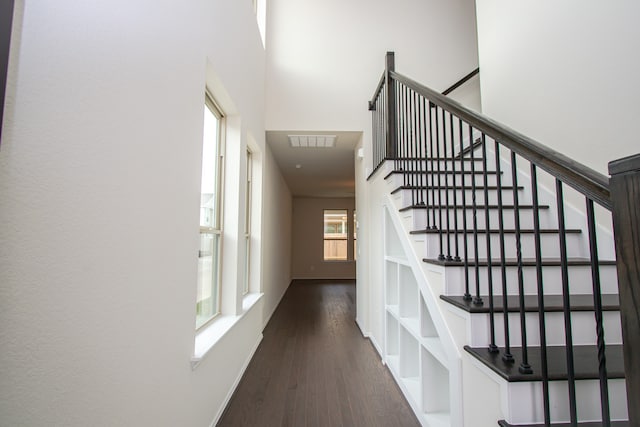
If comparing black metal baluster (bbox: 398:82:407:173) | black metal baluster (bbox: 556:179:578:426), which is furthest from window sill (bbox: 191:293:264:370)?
black metal baluster (bbox: 398:82:407:173)

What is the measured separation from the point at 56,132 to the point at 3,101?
134 millimetres

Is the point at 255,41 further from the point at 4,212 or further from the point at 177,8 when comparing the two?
the point at 4,212

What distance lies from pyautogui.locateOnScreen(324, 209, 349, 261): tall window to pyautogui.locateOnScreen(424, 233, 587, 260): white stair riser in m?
7.88

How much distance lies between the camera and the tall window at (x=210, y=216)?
2064mm

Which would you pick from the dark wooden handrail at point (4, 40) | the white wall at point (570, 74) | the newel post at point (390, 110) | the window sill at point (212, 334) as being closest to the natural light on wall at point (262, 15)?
the newel post at point (390, 110)

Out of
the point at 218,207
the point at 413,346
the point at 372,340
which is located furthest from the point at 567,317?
the point at 372,340

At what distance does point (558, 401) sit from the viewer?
104 centimetres

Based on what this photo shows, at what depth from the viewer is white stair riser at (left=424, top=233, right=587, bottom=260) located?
5.77 feet

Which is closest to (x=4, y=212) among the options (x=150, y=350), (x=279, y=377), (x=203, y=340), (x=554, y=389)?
(x=150, y=350)

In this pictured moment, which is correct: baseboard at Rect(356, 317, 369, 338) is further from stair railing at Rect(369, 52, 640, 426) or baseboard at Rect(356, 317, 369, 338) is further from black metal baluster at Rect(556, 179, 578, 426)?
black metal baluster at Rect(556, 179, 578, 426)

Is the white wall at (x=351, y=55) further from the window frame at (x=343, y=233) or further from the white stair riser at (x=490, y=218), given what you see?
the window frame at (x=343, y=233)

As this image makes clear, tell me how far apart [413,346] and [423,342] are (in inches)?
22.8

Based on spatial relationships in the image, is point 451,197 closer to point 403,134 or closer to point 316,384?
point 403,134

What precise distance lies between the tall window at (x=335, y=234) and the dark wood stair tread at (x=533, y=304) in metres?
8.26
